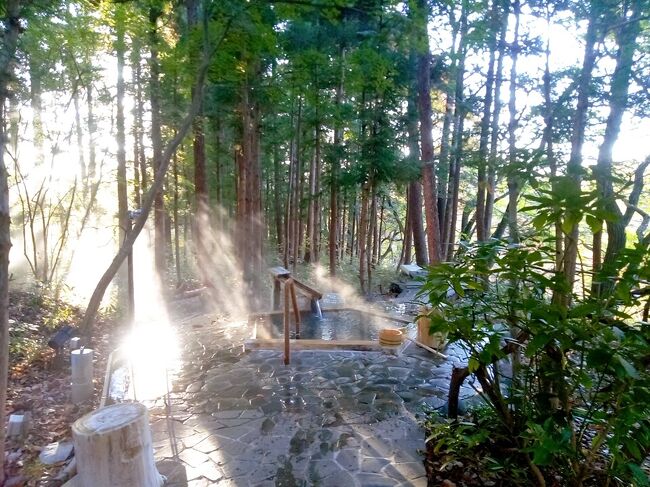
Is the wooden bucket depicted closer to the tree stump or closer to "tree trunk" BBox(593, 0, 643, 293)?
"tree trunk" BBox(593, 0, 643, 293)

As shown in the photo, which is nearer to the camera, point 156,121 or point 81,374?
point 81,374

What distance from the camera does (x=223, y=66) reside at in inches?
290

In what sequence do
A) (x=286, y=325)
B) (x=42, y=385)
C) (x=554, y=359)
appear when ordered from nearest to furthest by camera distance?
(x=554, y=359), (x=42, y=385), (x=286, y=325)

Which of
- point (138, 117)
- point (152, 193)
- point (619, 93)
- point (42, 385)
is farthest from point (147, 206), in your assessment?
point (619, 93)

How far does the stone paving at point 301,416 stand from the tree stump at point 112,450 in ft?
2.07

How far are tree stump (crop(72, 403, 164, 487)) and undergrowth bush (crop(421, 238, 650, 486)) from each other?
224cm

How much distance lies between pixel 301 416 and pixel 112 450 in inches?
80.9

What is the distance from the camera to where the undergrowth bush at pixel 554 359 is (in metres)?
1.98

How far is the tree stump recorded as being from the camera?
2.72 m

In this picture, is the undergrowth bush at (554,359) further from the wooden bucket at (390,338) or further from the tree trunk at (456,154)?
the tree trunk at (456,154)

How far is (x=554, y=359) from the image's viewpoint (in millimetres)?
2504

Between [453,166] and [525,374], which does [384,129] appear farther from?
[525,374]

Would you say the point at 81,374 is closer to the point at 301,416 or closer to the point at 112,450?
the point at 112,450

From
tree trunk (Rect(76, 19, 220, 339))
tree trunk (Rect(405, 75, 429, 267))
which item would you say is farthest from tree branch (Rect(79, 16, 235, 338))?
tree trunk (Rect(405, 75, 429, 267))
